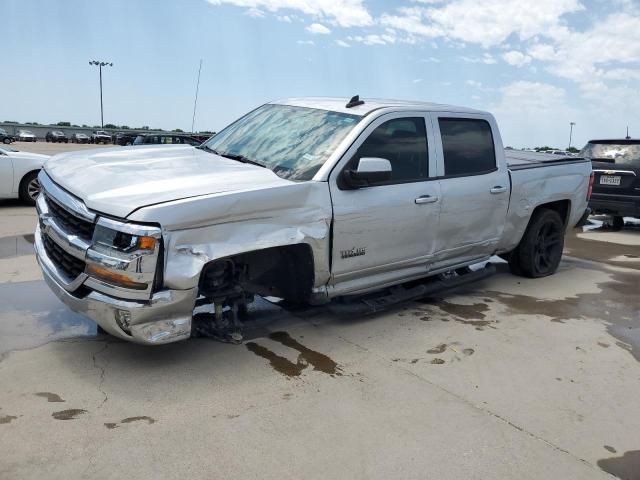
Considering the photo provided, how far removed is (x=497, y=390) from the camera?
3.66 m

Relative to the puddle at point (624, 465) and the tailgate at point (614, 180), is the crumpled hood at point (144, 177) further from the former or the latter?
the tailgate at point (614, 180)

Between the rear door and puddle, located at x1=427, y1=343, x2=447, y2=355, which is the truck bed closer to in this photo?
the rear door

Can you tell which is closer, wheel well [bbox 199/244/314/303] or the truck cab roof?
wheel well [bbox 199/244/314/303]

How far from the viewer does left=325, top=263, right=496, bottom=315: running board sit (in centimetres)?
458

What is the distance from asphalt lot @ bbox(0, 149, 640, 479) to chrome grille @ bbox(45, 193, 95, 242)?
88 centimetres

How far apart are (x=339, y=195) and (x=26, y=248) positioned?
4697 mm

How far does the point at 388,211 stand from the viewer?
14.4 feet

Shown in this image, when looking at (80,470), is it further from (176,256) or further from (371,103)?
(371,103)

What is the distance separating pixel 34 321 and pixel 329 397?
2.52m

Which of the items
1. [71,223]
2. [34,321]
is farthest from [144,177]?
[34,321]

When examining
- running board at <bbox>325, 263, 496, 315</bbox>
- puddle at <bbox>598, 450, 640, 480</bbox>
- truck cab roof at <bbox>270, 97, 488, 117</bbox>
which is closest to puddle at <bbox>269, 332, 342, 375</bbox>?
running board at <bbox>325, 263, 496, 315</bbox>

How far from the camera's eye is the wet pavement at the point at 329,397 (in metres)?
2.78

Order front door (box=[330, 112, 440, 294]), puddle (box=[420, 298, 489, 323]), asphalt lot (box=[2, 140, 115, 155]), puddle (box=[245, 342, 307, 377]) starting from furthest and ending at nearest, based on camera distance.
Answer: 1. asphalt lot (box=[2, 140, 115, 155])
2. puddle (box=[420, 298, 489, 323])
3. front door (box=[330, 112, 440, 294])
4. puddle (box=[245, 342, 307, 377])

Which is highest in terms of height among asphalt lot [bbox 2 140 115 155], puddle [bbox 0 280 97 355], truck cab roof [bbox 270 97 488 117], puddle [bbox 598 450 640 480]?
truck cab roof [bbox 270 97 488 117]
